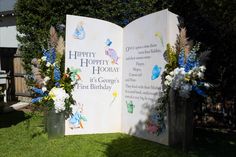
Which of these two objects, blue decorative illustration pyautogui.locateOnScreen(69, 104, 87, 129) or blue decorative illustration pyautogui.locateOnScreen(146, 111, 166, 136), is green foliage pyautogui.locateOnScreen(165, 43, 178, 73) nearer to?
blue decorative illustration pyautogui.locateOnScreen(146, 111, 166, 136)

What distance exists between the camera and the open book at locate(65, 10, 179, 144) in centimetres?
650

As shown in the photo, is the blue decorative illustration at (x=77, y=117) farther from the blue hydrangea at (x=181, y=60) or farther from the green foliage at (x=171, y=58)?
the blue hydrangea at (x=181, y=60)

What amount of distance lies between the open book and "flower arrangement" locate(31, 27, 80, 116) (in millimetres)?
185

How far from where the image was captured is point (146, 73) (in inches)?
262

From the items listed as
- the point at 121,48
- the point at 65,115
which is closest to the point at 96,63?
the point at 121,48

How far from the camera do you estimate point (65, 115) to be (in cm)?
689

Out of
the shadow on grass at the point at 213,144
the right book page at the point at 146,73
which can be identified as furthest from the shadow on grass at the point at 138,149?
the shadow on grass at the point at 213,144

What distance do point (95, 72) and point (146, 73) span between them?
1185 millimetres

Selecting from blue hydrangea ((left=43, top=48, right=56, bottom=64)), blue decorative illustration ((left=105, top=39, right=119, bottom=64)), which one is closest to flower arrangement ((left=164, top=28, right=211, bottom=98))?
blue decorative illustration ((left=105, top=39, right=119, bottom=64))

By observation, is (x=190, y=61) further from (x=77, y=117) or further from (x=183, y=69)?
(x=77, y=117)

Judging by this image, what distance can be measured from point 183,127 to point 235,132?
255 cm

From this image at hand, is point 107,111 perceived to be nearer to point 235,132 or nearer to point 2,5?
point 235,132

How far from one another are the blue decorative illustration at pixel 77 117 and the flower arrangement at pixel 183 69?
197cm

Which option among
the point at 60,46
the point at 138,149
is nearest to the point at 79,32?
the point at 60,46
